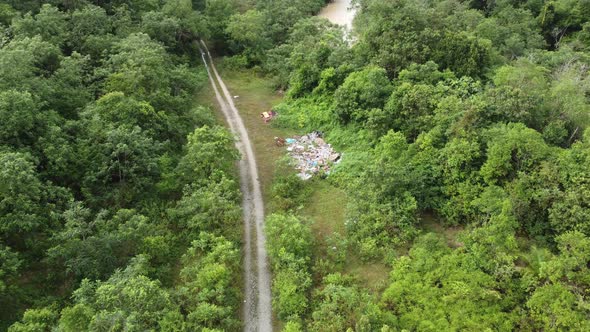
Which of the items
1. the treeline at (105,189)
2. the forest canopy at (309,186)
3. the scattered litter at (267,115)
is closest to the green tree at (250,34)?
the forest canopy at (309,186)

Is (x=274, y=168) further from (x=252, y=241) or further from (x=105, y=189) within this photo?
(x=105, y=189)

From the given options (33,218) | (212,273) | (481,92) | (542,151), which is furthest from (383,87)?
(33,218)

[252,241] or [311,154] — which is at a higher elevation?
[311,154]

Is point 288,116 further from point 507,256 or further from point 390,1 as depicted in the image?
point 507,256

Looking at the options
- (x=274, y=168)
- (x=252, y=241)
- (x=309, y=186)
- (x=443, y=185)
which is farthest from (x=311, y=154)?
(x=443, y=185)

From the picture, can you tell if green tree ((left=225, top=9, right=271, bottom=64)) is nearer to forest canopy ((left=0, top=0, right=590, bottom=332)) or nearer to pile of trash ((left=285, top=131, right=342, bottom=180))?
forest canopy ((left=0, top=0, right=590, bottom=332))

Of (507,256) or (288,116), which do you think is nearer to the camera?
(507,256)

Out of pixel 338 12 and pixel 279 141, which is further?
pixel 338 12
